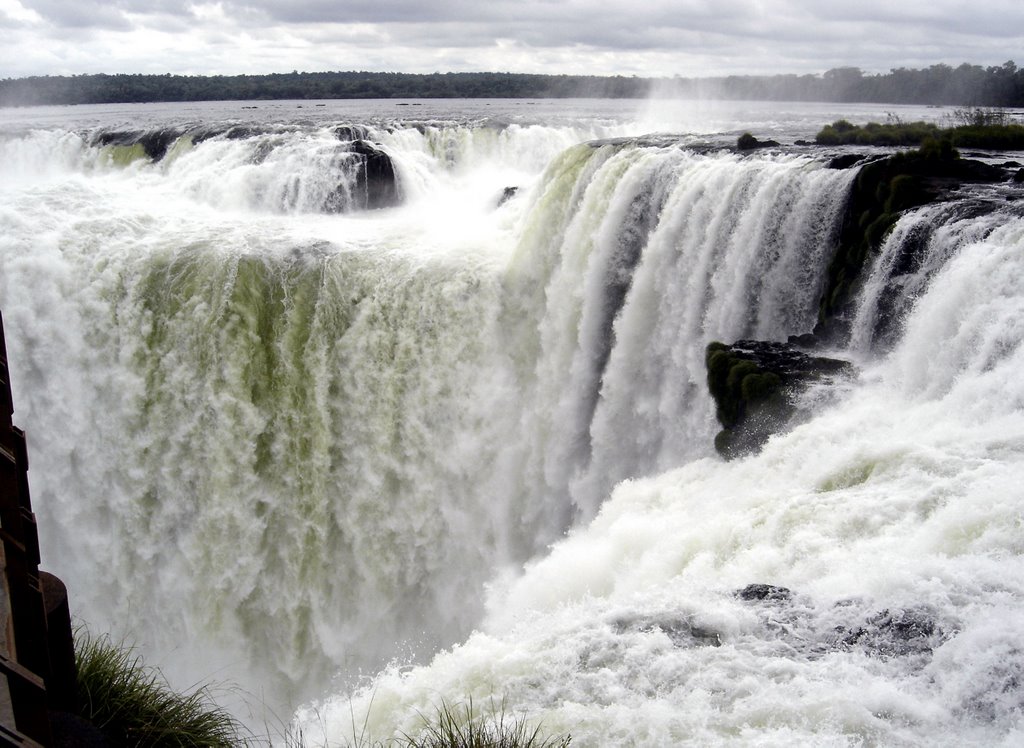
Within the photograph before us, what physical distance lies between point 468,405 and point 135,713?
29.9 feet

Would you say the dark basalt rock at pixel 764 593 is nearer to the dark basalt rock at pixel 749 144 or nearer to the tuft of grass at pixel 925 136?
the dark basalt rock at pixel 749 144

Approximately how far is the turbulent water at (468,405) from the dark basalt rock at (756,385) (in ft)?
1.15

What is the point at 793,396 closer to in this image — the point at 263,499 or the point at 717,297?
the point at 717,297

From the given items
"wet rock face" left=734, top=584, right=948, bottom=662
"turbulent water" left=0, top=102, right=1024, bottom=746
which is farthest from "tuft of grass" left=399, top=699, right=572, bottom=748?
"wet rock face" left=734, top=584, right=948, bottom=662

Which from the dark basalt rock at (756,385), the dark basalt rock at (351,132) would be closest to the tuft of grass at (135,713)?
the dark basalt rock at (756,385)

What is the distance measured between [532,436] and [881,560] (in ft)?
26.7

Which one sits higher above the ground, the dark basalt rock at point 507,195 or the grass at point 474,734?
the dark basalt rock at point 507,195

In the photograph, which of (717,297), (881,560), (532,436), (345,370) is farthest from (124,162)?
(881,560)

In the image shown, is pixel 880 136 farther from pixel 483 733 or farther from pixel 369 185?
pixel 483 733

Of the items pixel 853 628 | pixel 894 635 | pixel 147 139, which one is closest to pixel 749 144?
pixel 853 628

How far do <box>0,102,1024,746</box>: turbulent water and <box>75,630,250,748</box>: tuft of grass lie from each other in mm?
1465

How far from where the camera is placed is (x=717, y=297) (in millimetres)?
11664

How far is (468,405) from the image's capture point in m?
13.9

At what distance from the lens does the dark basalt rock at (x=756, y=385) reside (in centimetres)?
914
